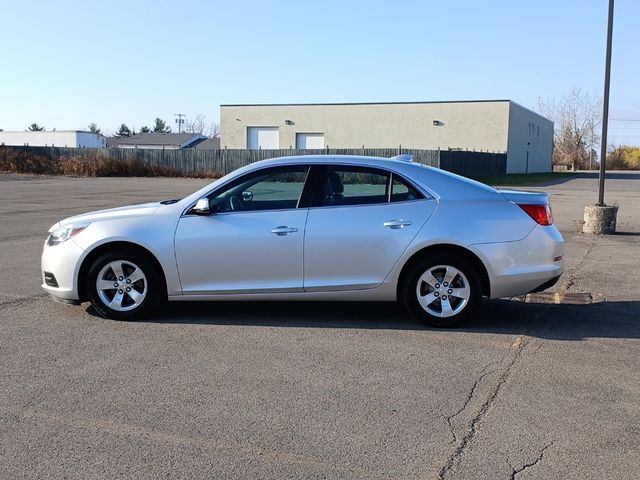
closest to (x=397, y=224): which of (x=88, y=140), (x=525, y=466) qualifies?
(x=525, y=466)

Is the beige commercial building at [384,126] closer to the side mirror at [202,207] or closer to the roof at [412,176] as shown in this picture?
the roof at [412,176]

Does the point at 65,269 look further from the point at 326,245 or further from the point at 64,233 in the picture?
the point at 326,245

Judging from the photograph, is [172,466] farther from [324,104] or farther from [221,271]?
[324,104]

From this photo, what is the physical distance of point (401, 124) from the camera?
59.1 meters

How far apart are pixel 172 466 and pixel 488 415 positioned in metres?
2.00

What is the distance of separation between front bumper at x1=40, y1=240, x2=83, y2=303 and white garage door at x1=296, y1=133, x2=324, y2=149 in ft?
184

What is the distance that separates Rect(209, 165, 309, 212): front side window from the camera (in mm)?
6672

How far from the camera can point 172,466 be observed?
12.1 feet

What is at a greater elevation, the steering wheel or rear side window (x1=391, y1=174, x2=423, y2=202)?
rear side window (x1=391, y1=174, x2=423, y2=202)

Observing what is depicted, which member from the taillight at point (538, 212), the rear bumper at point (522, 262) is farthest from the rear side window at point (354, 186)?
the taillight at point (538, 212)

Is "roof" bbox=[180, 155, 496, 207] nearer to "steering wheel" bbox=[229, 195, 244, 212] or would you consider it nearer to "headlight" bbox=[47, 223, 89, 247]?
"steering wheel" bbox=[229, 195, 244, 212]

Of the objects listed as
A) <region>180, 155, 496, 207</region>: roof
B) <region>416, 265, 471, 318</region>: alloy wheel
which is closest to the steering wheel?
<region>180, 155, 496, 207</region>: roof

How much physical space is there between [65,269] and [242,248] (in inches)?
68.2

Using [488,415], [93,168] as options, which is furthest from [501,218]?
[93,168]
